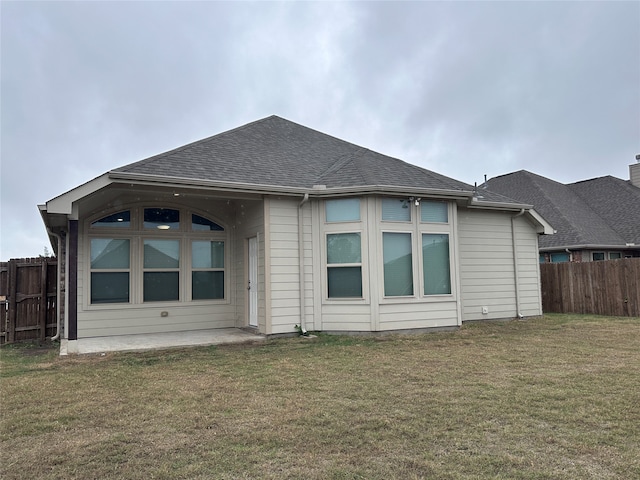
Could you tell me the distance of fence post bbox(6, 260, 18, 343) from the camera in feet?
27.0

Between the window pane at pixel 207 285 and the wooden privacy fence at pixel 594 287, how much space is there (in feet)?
31.3

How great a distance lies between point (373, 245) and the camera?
8000 millimetres

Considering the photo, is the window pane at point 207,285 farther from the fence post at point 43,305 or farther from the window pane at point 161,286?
the fence post at point 43,305

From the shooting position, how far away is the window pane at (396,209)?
822cm

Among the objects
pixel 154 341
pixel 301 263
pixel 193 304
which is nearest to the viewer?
pixel 154 341

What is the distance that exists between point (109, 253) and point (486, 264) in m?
7.99

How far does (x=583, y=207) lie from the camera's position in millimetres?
18844

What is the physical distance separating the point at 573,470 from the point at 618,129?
22179 millimetres

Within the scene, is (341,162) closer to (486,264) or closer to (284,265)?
(284,265)

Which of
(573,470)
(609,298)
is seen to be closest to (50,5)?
(573,470)

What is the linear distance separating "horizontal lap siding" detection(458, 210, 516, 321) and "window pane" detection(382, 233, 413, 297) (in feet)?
7.14

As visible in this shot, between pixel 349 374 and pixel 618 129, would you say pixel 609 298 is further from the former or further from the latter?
pixel 618 129

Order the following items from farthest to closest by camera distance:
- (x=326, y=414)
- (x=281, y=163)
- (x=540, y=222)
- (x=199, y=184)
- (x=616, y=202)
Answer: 1. (x=616, y=202)
2. (x=540, y=222)
3. (x=281, y=163)
4. (x=199, y=184)
5. (x=326, y=414)

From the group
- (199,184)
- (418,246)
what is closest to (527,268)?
(418,246)
